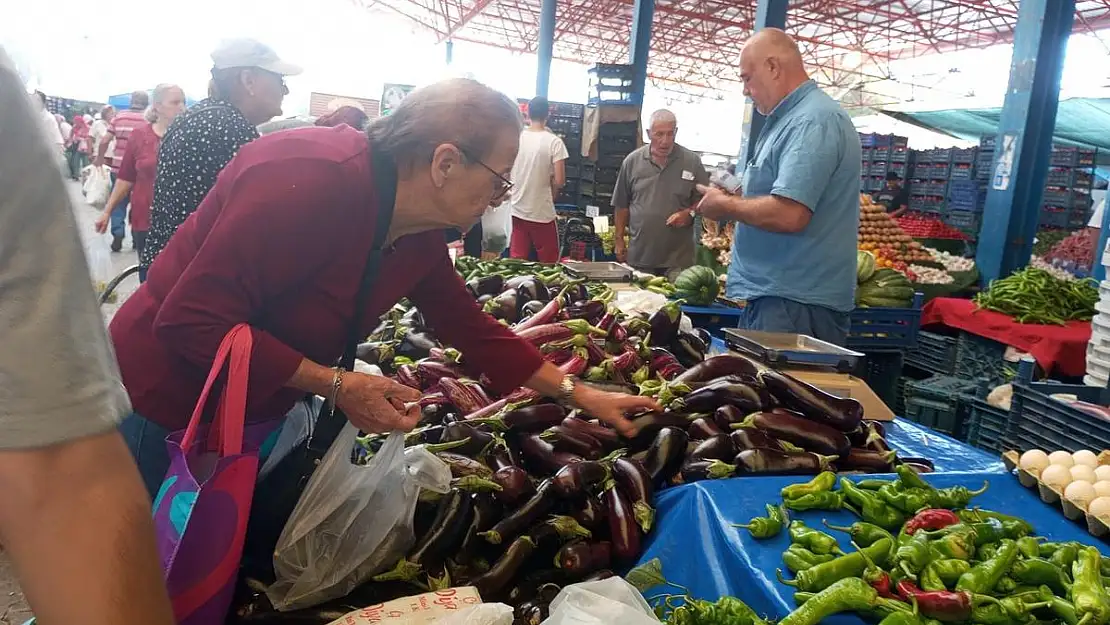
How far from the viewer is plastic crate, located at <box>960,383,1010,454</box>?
4664mm

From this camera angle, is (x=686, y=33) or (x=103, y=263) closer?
(x=103, y=263)

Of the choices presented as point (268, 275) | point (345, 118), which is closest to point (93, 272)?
point (268, 275)

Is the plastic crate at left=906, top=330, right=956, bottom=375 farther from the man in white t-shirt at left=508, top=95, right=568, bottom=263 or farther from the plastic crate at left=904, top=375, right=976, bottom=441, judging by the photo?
the man in white t-shirt at left=508, top=95, right=568, bottom=263

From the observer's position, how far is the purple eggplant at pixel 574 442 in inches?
100

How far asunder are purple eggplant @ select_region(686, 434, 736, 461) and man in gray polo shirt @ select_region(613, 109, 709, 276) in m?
4.54

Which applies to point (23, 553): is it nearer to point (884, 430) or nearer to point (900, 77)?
point (884, 430)

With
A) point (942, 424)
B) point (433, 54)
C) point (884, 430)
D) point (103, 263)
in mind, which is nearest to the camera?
point (884, 430)

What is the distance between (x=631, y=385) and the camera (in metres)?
3.26

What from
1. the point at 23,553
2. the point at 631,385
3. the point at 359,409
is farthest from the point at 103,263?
the point at 23,553

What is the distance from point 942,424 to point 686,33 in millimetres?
32990

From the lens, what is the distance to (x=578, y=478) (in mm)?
2322

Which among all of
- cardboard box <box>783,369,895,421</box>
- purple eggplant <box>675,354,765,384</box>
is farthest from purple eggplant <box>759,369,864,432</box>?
cardboard box <box>783,369,895,421</box>

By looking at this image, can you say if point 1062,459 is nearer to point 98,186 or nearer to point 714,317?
point 714,317

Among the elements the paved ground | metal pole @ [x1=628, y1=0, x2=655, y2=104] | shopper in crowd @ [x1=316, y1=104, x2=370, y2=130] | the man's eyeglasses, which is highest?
metal pole @ [x1=628, y1=0, x2=655, y2=104]
